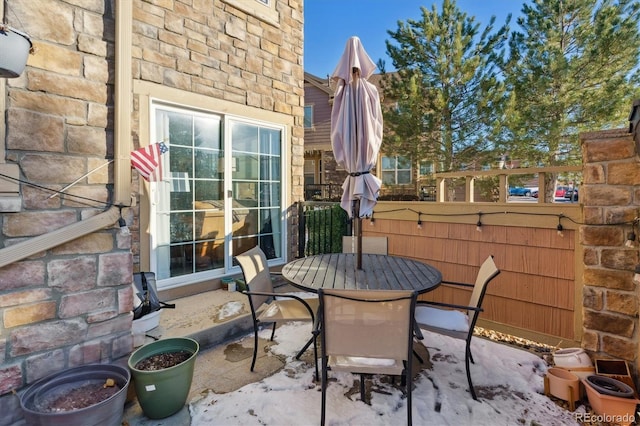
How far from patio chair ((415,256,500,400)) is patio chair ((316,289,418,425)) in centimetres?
43

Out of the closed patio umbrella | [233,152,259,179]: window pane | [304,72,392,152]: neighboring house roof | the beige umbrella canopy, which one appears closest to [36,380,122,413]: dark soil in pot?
the closed patio umbrella

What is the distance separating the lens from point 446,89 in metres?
9.95

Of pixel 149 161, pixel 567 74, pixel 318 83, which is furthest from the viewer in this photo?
pixel 318 83

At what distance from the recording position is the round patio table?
243 centimetres

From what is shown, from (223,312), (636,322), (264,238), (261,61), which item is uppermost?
(261,61)

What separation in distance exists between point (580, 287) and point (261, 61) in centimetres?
446

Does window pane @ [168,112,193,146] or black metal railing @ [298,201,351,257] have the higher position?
window pane @ [168,112,193,146]

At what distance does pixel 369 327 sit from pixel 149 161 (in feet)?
8.64

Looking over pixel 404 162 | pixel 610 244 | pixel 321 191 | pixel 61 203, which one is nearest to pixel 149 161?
pixel 61 203

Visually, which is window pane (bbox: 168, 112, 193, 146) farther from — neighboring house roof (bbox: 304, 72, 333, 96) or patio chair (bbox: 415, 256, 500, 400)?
neighboring house roof (bbox: 304, 72, 333, 96)

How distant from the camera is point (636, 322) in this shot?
2361 millimetres

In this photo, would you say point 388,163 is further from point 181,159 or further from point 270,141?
point 181,159

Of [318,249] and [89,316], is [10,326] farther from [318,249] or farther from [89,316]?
[318,249]

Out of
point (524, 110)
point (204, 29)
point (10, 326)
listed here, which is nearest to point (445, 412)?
point (10, 326)
